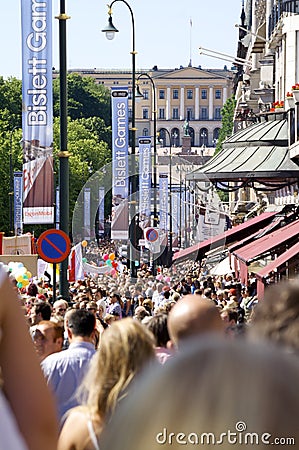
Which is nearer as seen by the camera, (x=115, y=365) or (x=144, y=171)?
(x=115, y=365)

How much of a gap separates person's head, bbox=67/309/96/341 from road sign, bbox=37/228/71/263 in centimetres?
904

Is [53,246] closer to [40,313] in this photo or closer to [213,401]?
[40,313]

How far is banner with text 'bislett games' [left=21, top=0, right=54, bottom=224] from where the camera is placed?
18625 millimetres

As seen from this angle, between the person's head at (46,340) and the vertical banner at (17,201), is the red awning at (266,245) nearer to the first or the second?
the person's head at (46,340)

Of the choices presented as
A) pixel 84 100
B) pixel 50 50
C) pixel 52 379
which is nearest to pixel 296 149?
pixel 50 50

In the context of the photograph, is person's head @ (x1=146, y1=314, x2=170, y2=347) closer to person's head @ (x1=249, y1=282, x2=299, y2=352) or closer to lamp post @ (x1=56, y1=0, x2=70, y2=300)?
person's head @ (x1=249, y1=282, x2=299, y2=352)

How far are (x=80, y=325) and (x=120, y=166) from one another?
24.8m

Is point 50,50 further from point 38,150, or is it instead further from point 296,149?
point 296,149

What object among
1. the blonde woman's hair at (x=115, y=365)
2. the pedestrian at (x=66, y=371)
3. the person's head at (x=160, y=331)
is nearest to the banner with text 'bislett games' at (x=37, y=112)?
the pedestrian at (x=66, y=371)

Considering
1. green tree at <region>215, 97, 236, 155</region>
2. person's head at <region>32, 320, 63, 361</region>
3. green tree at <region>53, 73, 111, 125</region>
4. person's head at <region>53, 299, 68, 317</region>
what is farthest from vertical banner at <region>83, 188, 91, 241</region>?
green tree at <region>53, 73, 111, 125</region>

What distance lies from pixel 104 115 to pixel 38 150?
375ft

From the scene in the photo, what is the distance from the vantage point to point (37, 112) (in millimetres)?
19062

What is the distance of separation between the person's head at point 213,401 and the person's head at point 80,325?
5.83m

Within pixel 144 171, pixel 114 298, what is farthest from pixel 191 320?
pixel 144 171
